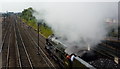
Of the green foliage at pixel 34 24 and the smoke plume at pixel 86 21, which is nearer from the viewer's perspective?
the smoke plume at pixel 86 21

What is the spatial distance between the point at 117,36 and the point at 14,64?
50.1 ft

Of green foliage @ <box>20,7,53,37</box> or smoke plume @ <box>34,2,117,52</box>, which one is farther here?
green foliage @ <box>20,7,53,37</box>

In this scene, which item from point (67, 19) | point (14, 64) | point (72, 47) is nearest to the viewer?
point (72, 47)

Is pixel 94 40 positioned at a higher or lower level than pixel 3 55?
higher

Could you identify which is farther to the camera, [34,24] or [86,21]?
[34,24]

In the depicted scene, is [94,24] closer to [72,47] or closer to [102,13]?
[102,13]

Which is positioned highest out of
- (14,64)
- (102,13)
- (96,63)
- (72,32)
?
(102,13)

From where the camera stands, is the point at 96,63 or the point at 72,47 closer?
the point at 96,63

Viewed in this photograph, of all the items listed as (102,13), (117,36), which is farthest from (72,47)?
(117,36)

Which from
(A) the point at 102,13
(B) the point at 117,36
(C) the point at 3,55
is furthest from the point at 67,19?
(B) the point at 117,36

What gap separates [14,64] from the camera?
19141 mm

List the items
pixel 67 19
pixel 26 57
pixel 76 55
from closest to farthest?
pixel 76 55, pixel 67 19, pixel 26 57

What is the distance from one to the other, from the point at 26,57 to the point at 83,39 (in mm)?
10452

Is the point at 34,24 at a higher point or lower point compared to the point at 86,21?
lower
